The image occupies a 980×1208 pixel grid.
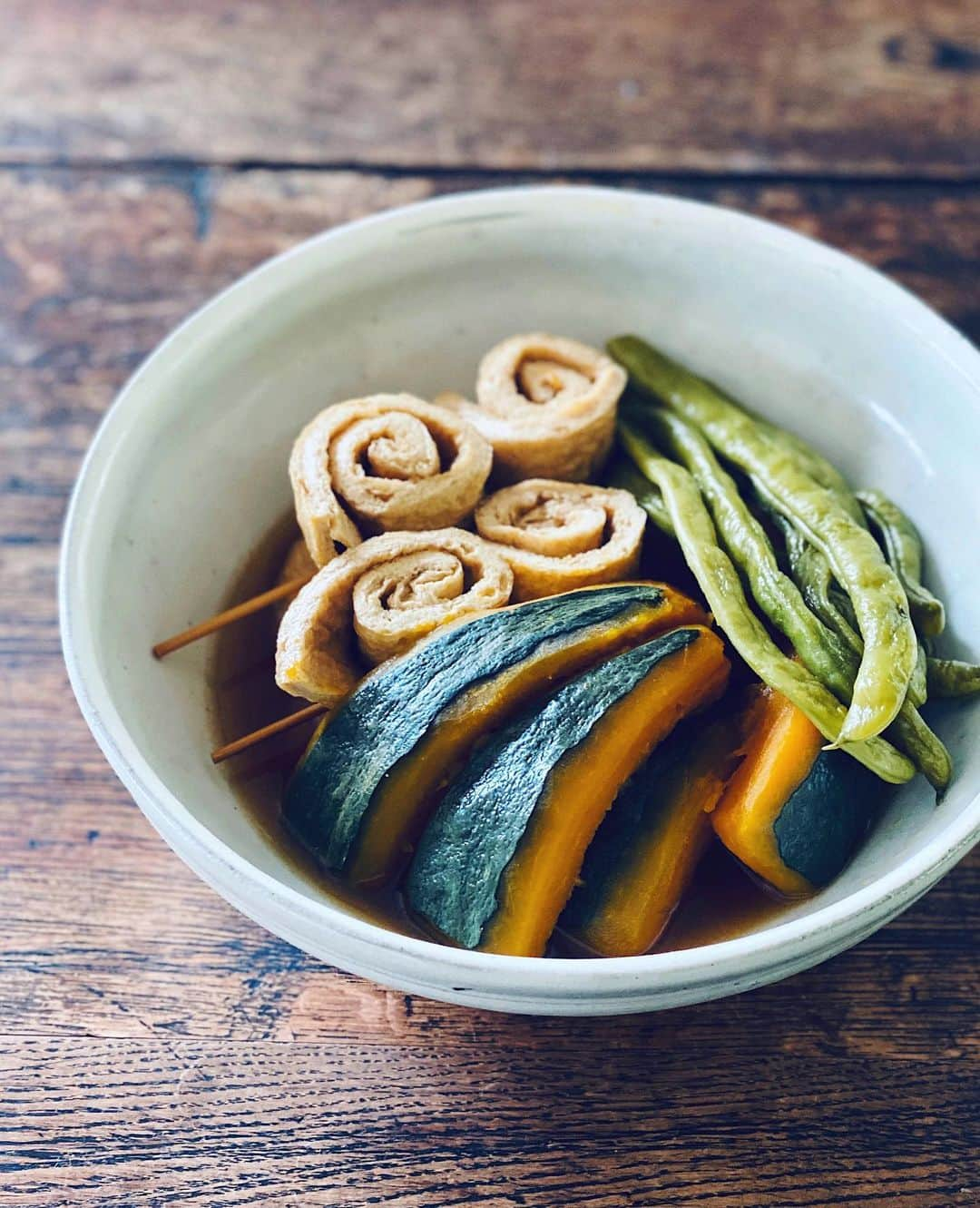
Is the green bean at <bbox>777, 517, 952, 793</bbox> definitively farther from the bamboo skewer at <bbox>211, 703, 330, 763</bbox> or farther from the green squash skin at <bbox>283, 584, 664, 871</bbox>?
the bamboo skewer at <bbox>211, 703, 330, 763</bbox>

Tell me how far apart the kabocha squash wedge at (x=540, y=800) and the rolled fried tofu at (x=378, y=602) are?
23 cm

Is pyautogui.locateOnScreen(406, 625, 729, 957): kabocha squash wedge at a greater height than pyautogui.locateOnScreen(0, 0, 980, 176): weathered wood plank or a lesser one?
lesser

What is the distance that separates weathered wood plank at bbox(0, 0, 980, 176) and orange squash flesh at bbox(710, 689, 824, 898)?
1722mm

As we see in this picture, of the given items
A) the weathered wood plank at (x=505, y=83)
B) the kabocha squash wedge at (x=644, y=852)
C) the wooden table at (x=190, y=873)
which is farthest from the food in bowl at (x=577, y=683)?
the weathered wood plank at (x=505, y=83)

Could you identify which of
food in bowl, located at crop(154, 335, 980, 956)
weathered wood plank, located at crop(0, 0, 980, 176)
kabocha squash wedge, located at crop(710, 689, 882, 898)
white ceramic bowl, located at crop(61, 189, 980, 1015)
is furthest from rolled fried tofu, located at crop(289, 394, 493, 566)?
weathered wood plank, located at crop(0, 0, 980, 176)

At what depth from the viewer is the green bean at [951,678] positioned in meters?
A: 1.72

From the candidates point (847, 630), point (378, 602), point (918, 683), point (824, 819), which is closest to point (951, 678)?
point (918, 683)

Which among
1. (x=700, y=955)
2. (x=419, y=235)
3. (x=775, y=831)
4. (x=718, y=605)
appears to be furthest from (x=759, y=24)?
(x=700, y=955)

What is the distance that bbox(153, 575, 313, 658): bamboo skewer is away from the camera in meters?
1.87

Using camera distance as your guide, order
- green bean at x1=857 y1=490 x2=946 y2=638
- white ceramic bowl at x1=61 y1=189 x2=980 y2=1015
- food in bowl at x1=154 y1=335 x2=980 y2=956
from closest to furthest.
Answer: white ceramic bowl at x1=61 y1=189 x2=980 y2=1015, food in bowl at x1=154 y1=335 x2=980 y2=956, green bean at x1=857 y1=490 x2=946 y2=638

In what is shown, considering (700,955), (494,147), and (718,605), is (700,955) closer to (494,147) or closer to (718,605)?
(718,605)

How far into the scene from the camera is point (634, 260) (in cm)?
221

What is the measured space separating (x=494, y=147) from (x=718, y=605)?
1648 millimetres

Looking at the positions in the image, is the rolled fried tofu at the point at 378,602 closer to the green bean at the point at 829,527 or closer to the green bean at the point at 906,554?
the green bean at the point at 829,527
